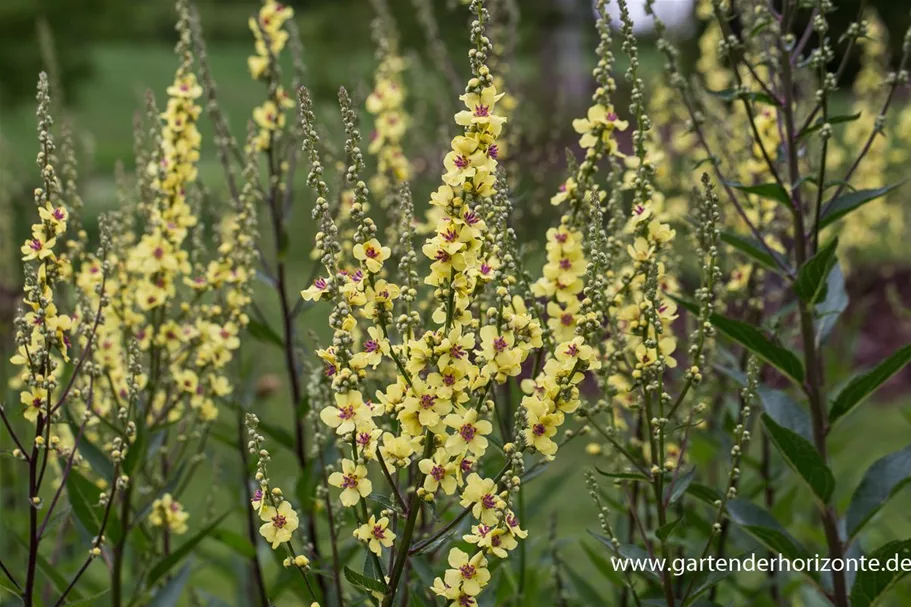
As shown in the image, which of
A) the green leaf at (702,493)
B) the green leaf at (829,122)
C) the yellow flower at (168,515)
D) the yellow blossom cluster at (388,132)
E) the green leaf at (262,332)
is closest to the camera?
the green leaf at (829,122)

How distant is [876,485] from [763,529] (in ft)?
1.18

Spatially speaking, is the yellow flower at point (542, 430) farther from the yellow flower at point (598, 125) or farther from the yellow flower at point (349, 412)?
the yellow flower at point (598, 125)

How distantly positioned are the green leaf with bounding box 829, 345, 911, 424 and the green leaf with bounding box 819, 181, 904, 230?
360 millimetres

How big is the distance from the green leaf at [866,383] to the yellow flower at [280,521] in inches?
55.7

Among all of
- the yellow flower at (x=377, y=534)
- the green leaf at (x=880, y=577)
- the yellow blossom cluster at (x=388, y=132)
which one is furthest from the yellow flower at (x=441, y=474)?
the yellow blossom cluster at (x=388, y=132)

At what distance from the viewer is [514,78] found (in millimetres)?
4160

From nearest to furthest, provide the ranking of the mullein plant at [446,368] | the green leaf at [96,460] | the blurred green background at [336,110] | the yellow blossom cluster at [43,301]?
1. the mullein plant at [446,368]
2. the yellow blossom cluster at [43,301]
3. the green leaf at [96,460]
4. the blurred green background at [336,110]

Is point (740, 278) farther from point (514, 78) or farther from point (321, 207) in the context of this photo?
point (321, 207)

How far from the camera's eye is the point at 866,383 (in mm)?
2391

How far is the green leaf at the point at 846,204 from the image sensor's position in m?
2.36

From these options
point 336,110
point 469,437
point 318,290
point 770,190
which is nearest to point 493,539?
point 469,437

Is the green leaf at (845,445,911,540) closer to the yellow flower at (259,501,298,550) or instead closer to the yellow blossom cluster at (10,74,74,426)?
the yellow flower at (259,501,298,550)

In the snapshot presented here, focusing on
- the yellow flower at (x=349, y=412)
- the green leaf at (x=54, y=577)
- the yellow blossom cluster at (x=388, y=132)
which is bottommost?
the green leaf at (x=54, y=577)

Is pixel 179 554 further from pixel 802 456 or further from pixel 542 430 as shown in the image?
pixel 802 456
